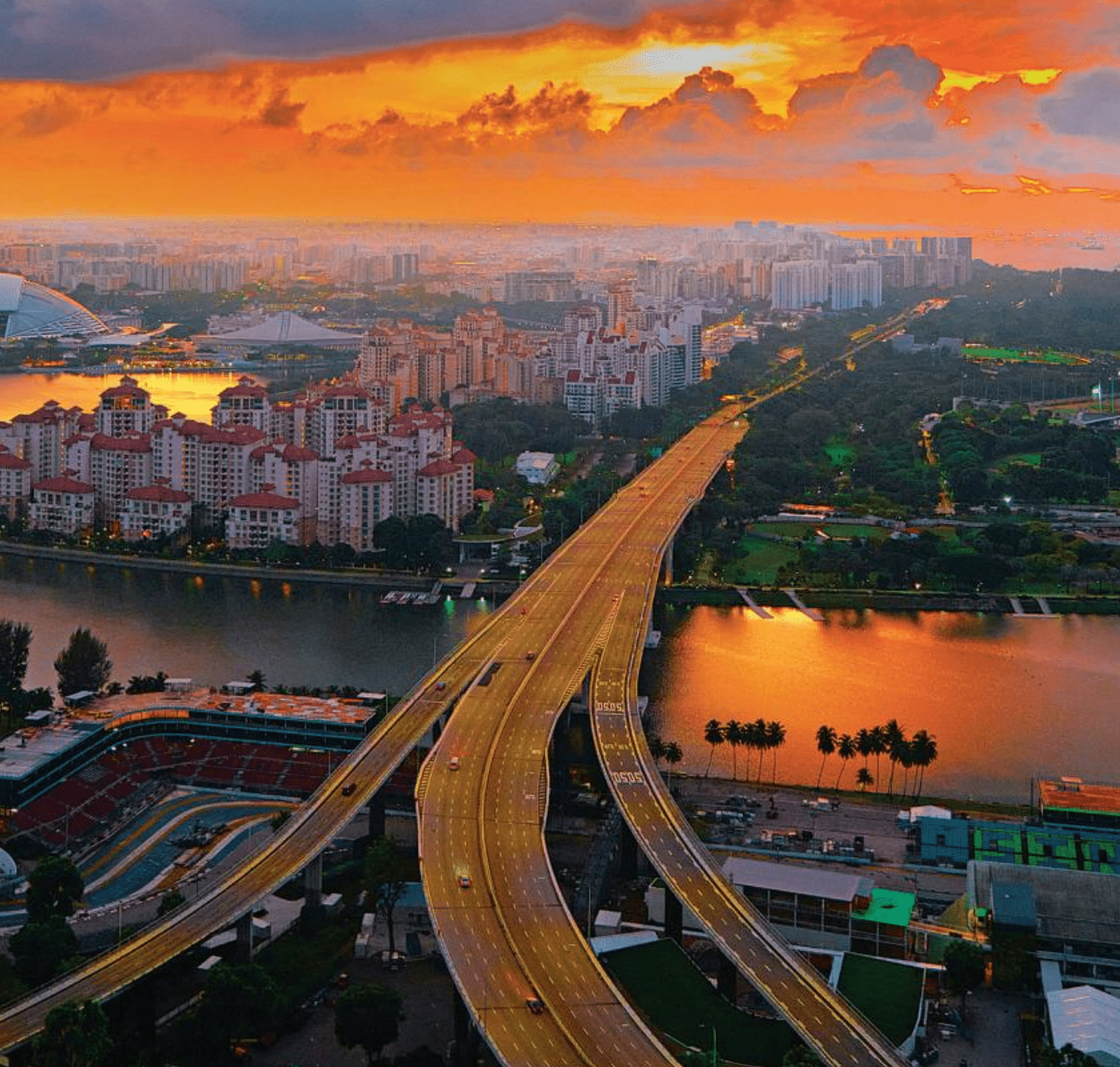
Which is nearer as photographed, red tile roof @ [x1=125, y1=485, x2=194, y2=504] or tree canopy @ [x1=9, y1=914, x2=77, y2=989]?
tree canopy @ [x1=9, y1=914, x2=77, y2=989]

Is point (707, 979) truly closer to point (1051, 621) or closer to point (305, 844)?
point (305, 844)

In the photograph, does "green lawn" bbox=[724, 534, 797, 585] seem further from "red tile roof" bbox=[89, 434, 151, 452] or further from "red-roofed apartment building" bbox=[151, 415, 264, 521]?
"red tile roof" bbox=[89, 434, 151, 452]

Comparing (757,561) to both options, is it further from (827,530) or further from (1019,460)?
(1019,460)

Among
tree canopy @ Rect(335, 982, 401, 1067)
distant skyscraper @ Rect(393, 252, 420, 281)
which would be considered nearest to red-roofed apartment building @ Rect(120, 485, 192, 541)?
tree canopy @ Rect(335, 982, 401, 1067)

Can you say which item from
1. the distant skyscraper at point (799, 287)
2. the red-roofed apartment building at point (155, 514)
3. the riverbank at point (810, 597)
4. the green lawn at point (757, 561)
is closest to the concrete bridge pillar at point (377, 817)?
the riverbank at point (810, 597)

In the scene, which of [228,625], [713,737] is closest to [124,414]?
[228,625]

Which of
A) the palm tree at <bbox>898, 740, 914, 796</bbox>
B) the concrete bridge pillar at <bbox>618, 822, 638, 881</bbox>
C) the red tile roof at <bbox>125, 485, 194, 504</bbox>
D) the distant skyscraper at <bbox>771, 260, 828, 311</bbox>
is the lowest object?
the concrete bridge pillar at <bbox>618, 822, 638, 881</bbox>
